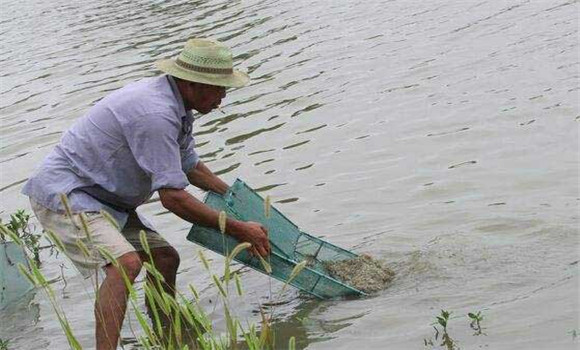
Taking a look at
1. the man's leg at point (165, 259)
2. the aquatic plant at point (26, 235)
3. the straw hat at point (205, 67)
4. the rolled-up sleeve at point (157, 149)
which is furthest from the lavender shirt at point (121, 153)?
the aquatic plant at point (26, 235)

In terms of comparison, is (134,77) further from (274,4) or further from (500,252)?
(500,252)

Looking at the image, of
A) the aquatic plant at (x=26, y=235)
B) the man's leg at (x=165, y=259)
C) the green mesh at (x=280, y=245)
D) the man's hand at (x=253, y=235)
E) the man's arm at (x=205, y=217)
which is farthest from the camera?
the aquatic plant at (x=26, y=235)

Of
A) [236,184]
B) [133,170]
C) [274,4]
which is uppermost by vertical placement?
[133,170]

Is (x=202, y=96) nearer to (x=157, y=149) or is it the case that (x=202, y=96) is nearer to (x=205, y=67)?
(x=205, y=67)

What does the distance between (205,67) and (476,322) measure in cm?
201

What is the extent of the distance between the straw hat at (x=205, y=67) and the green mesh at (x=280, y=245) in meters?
0.81

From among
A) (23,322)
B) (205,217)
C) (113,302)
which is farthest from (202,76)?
(23,322)

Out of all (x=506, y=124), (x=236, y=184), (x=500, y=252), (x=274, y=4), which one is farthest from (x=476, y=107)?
(x=274, y=4)

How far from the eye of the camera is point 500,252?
611 cm

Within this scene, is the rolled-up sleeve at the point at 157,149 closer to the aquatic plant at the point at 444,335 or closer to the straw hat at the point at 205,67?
the straw hat at the point at 205,67

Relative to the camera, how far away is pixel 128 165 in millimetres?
5016

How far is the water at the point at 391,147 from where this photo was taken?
564 cm

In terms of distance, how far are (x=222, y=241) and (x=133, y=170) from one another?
27.4 inches

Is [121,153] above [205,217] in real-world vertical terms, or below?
above
